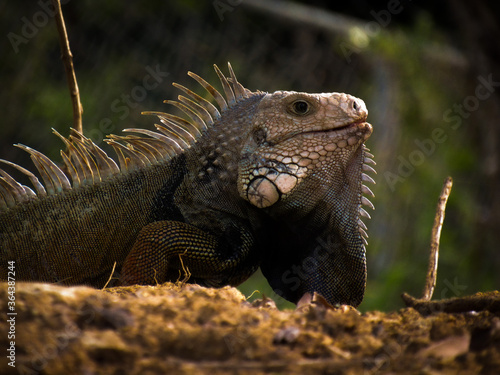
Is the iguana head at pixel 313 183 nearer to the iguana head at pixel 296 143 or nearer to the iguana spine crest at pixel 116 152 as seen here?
the iguana head at pixel 296 143

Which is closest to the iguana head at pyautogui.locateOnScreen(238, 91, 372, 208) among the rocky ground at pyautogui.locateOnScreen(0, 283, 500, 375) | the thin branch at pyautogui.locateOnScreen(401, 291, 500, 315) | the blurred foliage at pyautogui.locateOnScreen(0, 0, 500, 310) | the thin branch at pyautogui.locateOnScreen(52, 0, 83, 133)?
the thin branch at pyautogui.locateOnScreen(401, 291, 500, 315)

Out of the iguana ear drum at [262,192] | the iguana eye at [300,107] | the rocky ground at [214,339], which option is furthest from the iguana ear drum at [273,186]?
the rocky ground at [214,339]

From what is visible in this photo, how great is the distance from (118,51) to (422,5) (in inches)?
212

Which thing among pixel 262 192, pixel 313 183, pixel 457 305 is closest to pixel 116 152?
pixel 262 192

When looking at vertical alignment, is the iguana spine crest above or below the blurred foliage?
below

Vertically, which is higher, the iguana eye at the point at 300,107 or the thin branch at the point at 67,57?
the thin branch at the point at 67,57

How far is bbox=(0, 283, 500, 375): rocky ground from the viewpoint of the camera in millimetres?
1950

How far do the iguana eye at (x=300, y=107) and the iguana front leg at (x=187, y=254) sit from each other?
0.79 m

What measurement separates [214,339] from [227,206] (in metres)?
1.62

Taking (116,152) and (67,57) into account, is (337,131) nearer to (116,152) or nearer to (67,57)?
(116,152)

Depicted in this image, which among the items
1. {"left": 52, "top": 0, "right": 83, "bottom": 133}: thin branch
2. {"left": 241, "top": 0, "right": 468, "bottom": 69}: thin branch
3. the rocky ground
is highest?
{"left": 241, "top": 0, "right": 468, "bottom": 69}: thin branch

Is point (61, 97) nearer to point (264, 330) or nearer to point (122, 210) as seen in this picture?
point (122, 210)

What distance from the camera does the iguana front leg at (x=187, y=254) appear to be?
131 inches

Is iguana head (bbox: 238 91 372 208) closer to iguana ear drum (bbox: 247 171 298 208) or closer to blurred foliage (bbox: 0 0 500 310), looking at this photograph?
iguana ear drum (bbox: 247 171 298 208)
